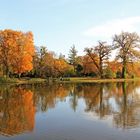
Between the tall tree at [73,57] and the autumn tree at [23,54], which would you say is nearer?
the autumn tree at [23,54]

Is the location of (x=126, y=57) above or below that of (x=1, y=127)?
above

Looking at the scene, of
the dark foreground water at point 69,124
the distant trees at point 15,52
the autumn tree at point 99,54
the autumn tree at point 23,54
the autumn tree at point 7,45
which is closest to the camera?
the dark foreground water at point 69,124

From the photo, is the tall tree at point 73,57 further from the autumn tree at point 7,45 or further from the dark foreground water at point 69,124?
the dark foreground water at point 69,124

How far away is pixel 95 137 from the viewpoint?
12.5m

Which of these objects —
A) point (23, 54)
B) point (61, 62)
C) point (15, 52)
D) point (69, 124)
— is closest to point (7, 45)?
point (15, 52)

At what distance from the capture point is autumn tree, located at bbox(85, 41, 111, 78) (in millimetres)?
73688

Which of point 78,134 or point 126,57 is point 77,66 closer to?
point 126,57

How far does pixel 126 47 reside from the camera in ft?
231

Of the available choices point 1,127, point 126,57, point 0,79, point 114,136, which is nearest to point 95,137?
point 114,136

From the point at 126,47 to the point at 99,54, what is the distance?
23.5 ft

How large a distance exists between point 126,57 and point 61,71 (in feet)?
59.2

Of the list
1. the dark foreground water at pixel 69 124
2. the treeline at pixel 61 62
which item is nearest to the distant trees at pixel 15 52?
the treeline at pixel 61 62

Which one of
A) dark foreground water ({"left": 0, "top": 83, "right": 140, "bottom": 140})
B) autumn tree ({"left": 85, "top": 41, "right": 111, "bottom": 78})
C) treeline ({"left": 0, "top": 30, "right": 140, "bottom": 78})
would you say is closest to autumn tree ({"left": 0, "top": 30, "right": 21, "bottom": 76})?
treeline ({"left": 0, "top": 30, "right": 140, "bottom": 78})

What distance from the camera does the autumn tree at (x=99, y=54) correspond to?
73688 millimetres
